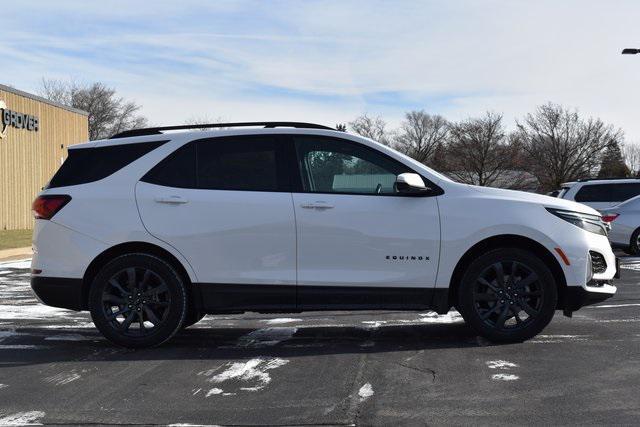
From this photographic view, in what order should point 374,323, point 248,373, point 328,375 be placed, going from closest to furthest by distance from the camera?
point 328,375 → point 248,373 → point 374,323

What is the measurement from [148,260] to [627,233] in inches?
506

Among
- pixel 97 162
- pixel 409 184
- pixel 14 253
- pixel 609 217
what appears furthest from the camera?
pixel 14 253

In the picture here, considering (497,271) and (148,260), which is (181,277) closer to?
(148,260)

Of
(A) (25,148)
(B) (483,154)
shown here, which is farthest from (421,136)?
(A) (25,148)

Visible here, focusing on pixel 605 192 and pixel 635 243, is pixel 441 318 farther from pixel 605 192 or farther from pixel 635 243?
pixel 605 192

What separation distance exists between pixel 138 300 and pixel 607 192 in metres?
15.8

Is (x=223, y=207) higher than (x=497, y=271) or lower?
higher

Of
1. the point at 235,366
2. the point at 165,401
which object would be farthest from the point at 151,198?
the point at 165,401

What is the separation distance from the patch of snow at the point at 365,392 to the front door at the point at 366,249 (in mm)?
1252

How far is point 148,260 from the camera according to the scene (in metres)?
6.34

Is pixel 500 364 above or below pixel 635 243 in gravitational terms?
below

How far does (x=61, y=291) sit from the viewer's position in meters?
6.43

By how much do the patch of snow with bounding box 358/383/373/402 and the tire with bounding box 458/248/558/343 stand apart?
157 cm

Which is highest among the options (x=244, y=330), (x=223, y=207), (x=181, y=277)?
(x=223, y=207)
